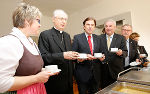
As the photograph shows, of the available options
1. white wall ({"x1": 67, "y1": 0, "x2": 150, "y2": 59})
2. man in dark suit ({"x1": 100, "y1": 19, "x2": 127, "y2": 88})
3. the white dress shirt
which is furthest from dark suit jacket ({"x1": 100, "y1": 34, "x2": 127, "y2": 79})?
white wall ({"x1": 67, "y1": 0, "x2": 150, "y2": 59})

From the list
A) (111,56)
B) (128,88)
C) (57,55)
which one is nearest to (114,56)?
(111,56)

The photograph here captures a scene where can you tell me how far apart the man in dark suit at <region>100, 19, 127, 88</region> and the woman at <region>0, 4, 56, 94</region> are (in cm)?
117

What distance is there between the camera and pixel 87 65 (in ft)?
5.53

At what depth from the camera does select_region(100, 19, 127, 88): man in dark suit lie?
1.84 meters

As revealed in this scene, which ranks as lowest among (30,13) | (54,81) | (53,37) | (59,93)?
(59,93)

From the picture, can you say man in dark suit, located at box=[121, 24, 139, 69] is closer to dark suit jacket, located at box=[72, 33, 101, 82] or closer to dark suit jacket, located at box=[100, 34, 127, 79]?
dark suit jacket, located at box=[100, 34, 127, 79]

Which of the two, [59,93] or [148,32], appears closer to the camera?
[59,93]

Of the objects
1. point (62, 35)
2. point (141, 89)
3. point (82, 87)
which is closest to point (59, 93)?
point (82, 87)

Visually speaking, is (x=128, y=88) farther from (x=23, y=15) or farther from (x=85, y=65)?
(x=23, y=15)

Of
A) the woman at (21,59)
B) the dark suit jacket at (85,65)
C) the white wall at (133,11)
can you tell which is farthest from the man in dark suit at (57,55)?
the white wall at (133,11)

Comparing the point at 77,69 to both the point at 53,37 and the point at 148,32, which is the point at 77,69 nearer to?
the point at 53,37

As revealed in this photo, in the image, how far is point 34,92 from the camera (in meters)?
0.87

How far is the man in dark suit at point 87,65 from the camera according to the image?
165 cm

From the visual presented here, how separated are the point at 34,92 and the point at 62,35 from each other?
0.91m
